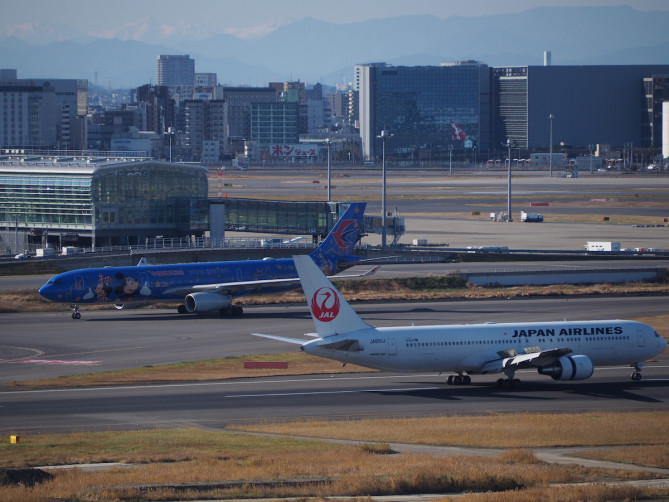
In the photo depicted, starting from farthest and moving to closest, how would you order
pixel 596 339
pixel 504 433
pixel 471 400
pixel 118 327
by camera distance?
pixel 118 327 → pixel 596 339 → pixel 471 400 → pixel 504 433

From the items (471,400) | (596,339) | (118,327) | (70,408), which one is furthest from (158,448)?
(118,327)

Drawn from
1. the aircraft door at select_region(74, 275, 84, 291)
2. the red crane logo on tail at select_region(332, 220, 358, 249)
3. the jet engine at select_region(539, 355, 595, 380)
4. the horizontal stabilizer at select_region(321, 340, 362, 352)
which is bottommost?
the jet engine at select_region(539, 355, 595, 380)

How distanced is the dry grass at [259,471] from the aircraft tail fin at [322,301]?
1114 cm

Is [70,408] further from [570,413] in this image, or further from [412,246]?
[412,246]

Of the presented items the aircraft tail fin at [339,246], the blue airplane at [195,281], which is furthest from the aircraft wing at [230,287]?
the aircraft tail fin at [339,246]

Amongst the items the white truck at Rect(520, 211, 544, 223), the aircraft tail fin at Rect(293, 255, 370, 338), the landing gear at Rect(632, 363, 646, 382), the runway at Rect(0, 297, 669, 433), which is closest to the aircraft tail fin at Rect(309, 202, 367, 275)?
the runway at Rect(0, 297, 669, 433)

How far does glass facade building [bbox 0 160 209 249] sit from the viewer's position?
11188 cm

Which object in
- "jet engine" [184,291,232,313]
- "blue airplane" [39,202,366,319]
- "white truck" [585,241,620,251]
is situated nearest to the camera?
"blue airplane" [39,202,366,319]

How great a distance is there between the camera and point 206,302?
75.9m

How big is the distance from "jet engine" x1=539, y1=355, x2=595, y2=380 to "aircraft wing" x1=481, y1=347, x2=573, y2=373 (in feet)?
0.86

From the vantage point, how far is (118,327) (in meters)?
70.9

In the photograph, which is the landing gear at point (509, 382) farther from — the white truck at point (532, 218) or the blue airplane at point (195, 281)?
the white truck at point (532, 218)

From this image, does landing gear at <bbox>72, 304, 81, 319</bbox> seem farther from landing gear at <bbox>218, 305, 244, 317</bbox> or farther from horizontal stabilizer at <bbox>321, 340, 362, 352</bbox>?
horizontal stabilizer at <bbox>321, 340, 362, 352</bbox>

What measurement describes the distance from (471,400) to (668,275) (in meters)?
51.2
